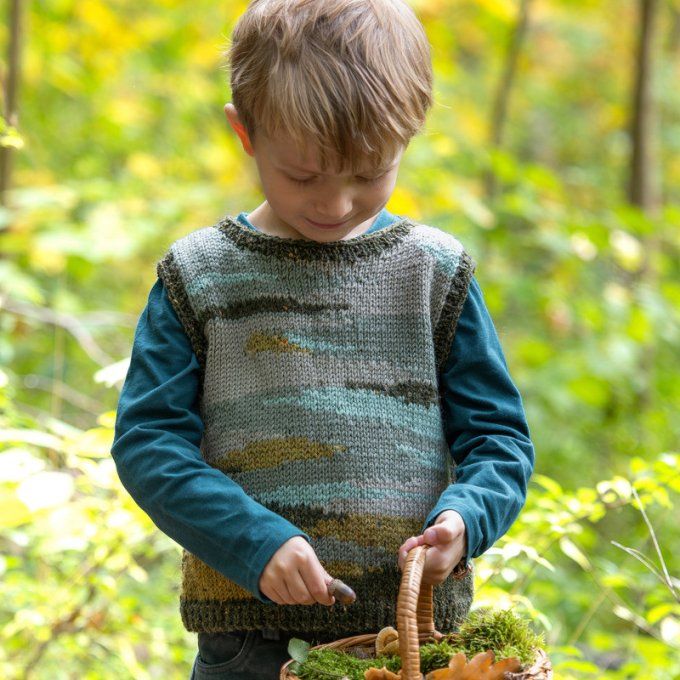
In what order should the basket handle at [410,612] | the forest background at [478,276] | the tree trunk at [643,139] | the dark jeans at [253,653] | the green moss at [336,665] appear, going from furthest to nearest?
the tree trunk at [643,139] < the forest background at [478,276] < the dark jeans at [253,653] < the green moss at [336,665] < the basket handle at [410,612]

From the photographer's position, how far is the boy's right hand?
1.29 meters

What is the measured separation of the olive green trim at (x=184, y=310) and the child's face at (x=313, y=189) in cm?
19

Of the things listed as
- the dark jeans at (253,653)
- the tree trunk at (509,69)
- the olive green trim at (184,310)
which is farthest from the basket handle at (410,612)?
the tree trunk at (509,69)

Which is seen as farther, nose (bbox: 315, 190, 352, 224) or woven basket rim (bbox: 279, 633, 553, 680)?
nose (bbox: 315, 190, 352, 224)

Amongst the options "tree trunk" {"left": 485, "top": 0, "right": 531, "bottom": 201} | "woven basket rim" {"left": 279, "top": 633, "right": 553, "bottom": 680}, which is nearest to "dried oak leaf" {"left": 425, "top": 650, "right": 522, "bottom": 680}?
"woven basket rim" {"left": 279, "top": 633, "right": 553, "bottom": 680}

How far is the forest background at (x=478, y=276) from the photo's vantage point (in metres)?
2.49

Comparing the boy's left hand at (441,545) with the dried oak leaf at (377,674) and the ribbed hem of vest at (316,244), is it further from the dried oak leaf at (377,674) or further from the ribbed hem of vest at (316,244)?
the ribbed hem of vest at (316,244)

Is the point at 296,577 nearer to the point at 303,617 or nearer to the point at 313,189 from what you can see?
the point at 303,617

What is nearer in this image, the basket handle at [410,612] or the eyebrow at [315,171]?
the basket handle at [410,612]

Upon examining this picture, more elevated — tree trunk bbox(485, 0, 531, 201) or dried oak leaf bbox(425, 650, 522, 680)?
tree trunk bbox(485, 0, 531, 201)

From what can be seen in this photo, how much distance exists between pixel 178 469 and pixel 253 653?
12.3 inches

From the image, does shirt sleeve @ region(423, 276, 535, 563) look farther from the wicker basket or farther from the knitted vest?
the wicker basket

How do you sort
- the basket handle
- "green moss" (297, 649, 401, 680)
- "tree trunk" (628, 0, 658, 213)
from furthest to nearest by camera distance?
"tree trunk" (628, 0, 658, 213) → "green moss" (297, 649, 401, 680) → the basket handle

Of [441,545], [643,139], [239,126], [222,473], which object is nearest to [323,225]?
[239,126]
